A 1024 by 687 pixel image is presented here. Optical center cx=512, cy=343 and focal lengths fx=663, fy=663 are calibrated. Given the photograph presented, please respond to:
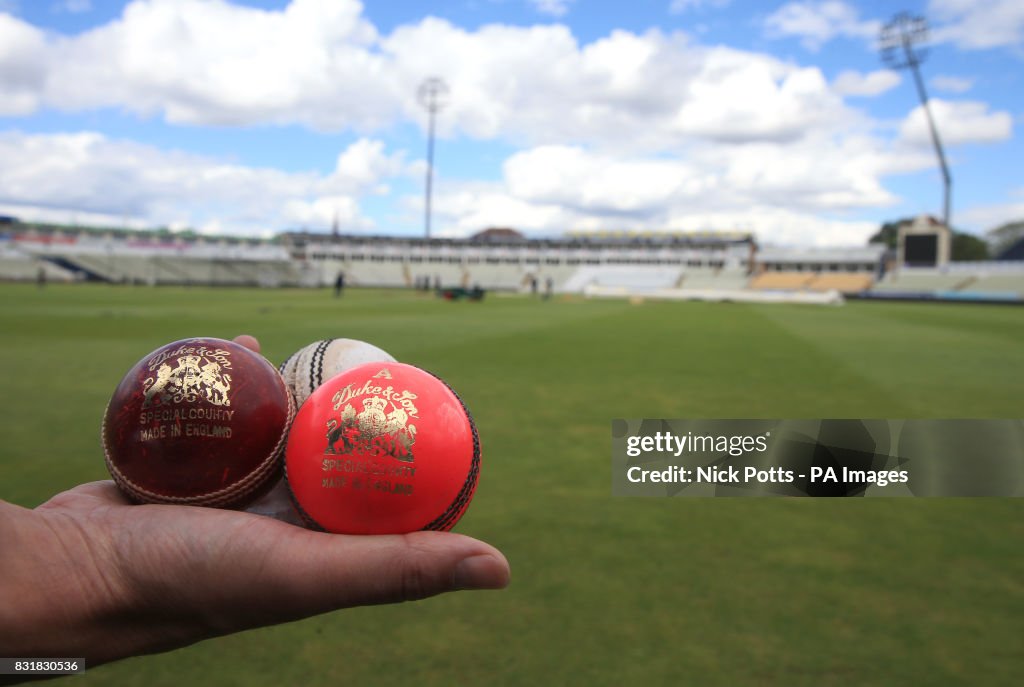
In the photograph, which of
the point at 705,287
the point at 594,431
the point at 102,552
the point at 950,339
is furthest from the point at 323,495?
the point at 705,287

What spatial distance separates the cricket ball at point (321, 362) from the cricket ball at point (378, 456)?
894mm

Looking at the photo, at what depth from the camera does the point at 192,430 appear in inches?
108

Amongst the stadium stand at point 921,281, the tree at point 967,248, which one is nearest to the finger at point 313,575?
the stadium stand at point 921,281

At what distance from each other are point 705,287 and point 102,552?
7605 cm

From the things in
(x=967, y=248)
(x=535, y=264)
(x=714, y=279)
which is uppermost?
(x=967, y=248)

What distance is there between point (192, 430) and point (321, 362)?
1.05 metres

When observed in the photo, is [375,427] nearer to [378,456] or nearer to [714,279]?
[378,456]

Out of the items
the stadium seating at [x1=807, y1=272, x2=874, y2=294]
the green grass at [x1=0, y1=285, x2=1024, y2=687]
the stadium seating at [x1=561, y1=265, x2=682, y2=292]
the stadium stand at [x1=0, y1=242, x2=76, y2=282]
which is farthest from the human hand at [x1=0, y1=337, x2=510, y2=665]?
the stadium seating at [x1=561, y1=265, x2=682, y2=292]

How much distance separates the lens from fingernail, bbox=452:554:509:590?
2.21m

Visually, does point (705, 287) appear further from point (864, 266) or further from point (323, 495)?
point (323, 495)

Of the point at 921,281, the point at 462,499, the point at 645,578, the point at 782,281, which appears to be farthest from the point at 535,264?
the point at 462,499

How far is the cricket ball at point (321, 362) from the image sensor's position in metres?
3.67

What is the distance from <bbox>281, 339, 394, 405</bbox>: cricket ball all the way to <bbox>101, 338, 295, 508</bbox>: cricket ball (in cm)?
67

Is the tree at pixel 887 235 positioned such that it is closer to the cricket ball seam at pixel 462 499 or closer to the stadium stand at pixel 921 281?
the stadium stand at pixel 921 281
